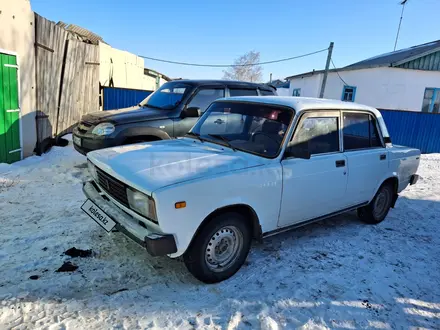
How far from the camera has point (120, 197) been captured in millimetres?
3074

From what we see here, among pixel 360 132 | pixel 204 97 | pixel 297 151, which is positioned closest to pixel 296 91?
pixel 204 97

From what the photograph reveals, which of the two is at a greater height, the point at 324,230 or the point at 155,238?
the point at 155,238

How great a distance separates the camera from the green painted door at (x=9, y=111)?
6.21 metres

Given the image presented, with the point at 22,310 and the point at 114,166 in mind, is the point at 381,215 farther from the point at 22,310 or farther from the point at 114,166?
the point at 22,310

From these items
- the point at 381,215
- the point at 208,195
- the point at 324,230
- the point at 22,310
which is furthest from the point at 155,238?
the point at 381,215

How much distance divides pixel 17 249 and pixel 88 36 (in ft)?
32.4

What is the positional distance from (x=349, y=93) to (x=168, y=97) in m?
16.0

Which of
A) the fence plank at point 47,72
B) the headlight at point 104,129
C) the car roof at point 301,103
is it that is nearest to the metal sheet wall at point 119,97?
the fence plank at point 47,72

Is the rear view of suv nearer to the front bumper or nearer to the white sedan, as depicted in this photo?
the white sedan

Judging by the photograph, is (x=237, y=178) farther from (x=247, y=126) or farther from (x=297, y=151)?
(x=247, y=126)

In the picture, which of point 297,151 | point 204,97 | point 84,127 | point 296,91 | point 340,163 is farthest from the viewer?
point 296,91

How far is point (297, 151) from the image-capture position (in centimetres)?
335

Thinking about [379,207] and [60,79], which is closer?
[379,207]

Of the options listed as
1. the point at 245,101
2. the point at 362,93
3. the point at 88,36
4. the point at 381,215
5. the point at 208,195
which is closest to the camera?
the point at 208,195
